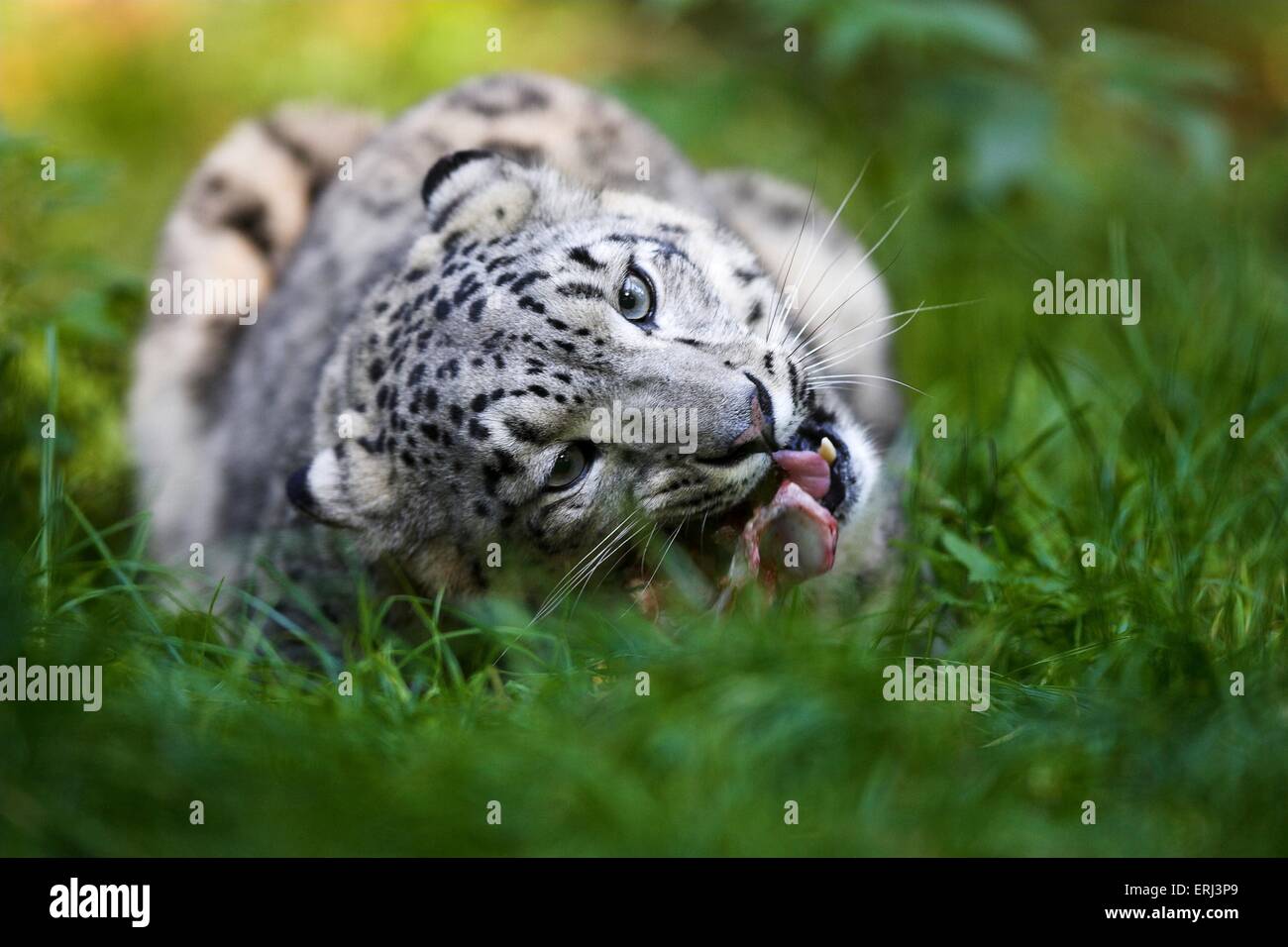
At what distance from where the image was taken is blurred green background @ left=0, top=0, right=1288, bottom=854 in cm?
404

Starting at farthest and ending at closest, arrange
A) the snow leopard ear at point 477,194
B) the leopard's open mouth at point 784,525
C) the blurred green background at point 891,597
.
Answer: the snow leopard ear at point 477,194, the leopard's open mouth at point 784,525, the blurred green background at point 891,597

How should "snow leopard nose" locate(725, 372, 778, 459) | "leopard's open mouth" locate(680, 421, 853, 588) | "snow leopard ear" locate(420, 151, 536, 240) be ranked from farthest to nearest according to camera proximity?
1. "snow leopard ear" locate(420, 151, 536, 240)
2. "leopard's open mouth" locate(680, 421, 853, 588)
3. "snow leopard nose" locate(725, 372, 778, 459)

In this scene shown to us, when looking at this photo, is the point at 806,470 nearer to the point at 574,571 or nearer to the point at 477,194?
the point at 574,571

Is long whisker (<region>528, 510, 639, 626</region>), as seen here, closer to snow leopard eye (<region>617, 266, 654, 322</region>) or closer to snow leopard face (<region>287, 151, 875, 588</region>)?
snow leopard face (<region>287, 151, 875, 588</region>)

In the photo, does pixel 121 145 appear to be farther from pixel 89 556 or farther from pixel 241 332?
pixel 89 556

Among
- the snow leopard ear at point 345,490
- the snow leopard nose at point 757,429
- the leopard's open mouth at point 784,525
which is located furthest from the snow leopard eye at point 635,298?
the snow leopard ear at point 345,490

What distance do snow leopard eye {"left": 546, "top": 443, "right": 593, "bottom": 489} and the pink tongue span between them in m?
0.70

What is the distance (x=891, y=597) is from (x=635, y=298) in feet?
5.49

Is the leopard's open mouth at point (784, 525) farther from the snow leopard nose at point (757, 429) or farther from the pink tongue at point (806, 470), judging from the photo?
the snow leopard nose at point (757, 429)

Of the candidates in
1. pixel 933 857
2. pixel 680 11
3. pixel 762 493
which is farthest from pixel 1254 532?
pixel 680 11

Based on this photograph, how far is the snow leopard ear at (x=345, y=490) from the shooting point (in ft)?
17.5

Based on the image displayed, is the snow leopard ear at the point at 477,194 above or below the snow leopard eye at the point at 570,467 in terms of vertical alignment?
above

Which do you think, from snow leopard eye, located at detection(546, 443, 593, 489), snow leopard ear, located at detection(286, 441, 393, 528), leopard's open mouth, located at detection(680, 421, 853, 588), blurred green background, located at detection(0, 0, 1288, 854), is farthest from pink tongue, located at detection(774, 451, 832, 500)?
snow leopard ear, located at detection(286, 441, 393, 528)

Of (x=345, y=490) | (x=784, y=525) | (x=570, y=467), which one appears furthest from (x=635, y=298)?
(x=345, y=490)
